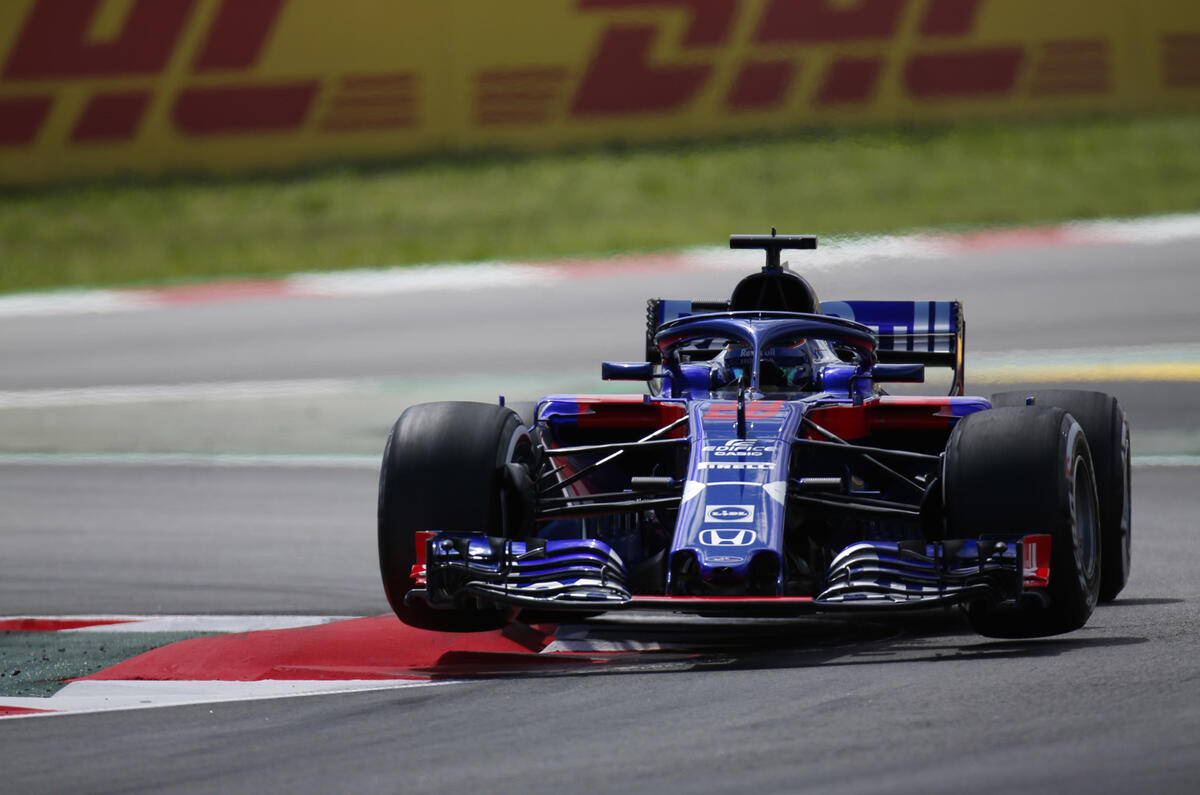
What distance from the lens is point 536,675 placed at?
617 cm

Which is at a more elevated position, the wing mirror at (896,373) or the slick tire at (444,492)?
the wing mirror at (896,373)

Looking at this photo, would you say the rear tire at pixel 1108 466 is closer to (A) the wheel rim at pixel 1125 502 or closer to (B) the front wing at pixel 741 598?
(A) the wheel rim at pixel 1125 502

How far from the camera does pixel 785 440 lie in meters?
6.68

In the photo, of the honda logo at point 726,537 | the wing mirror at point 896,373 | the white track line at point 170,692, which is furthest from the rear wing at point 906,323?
the white track line at point 170,692

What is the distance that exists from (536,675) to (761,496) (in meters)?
0.94

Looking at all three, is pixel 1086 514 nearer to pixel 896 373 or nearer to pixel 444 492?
pixel 896 373

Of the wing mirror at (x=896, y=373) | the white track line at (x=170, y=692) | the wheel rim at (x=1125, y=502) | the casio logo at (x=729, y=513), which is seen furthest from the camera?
the wheel rim at (x=1125, y=502)

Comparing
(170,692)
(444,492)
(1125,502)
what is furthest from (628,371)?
(170,692)

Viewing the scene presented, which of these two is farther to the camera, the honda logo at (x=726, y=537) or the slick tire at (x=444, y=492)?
the slick tire at (x=444, y=492)

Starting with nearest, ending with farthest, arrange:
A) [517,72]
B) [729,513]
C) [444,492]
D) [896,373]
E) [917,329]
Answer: [729,513]
[444,492]
[896,373]
[917,329]
[517,72]

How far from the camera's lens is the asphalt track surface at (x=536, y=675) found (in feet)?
15.4

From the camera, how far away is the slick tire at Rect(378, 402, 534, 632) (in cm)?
664

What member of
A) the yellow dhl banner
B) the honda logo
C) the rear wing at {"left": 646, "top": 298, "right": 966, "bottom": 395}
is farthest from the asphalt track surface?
the yellow dhl banner

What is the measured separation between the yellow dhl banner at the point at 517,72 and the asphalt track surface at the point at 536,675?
8.48ft
